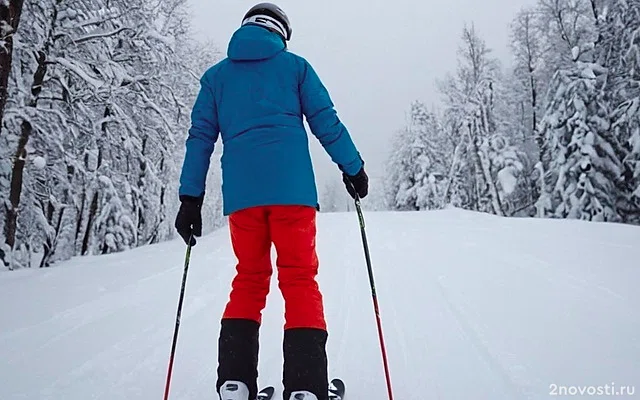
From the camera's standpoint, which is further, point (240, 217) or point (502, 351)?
point (502, 351)

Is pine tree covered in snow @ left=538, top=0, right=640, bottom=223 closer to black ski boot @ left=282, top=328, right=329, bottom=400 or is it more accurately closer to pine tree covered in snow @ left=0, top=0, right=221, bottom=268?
pine tree covered in snow @ left=0, top=0, right=221, bottom=268

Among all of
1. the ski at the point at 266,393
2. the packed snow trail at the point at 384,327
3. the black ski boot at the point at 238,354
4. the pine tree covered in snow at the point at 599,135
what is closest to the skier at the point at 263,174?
the black ski boot at the point at 238,354

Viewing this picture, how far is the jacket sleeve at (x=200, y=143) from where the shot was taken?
2.37 meters

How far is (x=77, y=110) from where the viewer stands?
8.82 meters

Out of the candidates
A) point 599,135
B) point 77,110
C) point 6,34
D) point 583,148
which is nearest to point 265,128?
point 6,34

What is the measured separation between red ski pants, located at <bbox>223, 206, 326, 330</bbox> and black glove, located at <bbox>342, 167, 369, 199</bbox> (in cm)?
28

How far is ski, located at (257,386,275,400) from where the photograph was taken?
2275 mm

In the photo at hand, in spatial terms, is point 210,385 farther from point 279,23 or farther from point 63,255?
point 63,255

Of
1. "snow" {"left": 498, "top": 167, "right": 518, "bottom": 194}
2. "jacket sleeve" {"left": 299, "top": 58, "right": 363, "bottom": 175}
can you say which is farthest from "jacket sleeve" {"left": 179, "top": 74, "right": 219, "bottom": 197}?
"snow" {"left": 498, "top": 167, "right": 518, "bottom": 194}

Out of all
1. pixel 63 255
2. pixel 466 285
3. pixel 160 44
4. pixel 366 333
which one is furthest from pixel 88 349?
pixel 63 255

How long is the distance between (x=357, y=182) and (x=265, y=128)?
2.04 ft

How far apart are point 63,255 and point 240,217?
17.4 m

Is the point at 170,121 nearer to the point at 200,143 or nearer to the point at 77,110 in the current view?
the point at 77,110

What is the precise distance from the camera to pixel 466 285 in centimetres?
481
